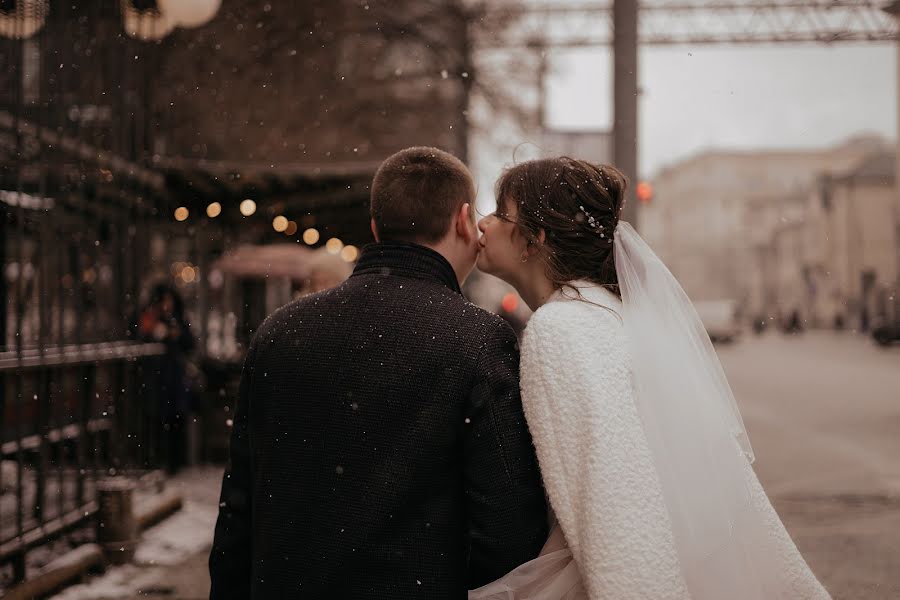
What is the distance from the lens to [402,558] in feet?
7.37

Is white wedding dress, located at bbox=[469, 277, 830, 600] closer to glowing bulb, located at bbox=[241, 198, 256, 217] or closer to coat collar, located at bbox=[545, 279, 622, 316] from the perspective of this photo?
coat collar, located at bbox=[545, 279, 622, 316]

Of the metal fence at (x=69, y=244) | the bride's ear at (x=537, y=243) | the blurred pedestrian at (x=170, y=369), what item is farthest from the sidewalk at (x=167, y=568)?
the bride's ear at (x=537, y=243)

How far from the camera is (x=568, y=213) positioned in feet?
8.21

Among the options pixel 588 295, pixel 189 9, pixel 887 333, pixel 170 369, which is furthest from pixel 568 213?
pixel 887 333

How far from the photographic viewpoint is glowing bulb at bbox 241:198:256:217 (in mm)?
10461

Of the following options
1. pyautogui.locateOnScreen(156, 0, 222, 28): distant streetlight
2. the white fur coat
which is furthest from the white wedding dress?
pyautogui.locateOnScreen(156, 0, 222, 28): distant streetlight

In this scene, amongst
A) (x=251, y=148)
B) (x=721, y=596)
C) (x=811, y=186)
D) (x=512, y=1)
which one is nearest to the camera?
(x=721, y=596)

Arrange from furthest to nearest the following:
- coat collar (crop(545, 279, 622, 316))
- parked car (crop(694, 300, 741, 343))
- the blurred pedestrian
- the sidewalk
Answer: parked car (crop(694, 300, 741, 343)), the blurred pedestrian, the sidewalk, coat collar (crop(545, 279, 622, 316))

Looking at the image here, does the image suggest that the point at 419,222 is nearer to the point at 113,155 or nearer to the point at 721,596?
the point at 721,596

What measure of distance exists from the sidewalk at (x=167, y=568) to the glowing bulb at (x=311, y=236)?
15.3 feet

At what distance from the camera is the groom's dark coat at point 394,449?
2246 millimetres

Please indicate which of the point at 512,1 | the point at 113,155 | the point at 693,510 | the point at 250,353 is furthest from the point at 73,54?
the point at 512,1

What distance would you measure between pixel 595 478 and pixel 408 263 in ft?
2.50

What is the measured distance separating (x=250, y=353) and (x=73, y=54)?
4.62 meters
